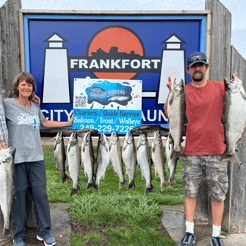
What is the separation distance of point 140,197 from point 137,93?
85.9 inches

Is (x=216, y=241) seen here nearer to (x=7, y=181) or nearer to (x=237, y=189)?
(x=237, y=189)

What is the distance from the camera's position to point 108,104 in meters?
3.19

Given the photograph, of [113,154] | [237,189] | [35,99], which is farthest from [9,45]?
[237,189]

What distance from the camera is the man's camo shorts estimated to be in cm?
290

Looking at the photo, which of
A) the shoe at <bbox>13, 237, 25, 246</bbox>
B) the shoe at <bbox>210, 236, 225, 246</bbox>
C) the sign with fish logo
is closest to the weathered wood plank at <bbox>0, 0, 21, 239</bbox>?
the shoe at <bbox>13, 237, 25, 246</bbox>

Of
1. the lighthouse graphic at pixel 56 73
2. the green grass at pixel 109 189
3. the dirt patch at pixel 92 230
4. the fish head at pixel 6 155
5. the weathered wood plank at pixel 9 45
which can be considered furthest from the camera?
the green grass at pixel 109 189

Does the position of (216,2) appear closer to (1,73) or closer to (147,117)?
(147,117)

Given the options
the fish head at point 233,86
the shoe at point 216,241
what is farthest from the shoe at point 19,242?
the fish head at point 233,86

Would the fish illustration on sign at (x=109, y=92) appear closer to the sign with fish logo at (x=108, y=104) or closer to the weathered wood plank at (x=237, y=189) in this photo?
the sign with fish logo at (x=108, y=104)

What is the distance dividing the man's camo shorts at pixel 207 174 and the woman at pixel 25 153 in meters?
1.92

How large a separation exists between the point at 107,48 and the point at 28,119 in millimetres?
1462

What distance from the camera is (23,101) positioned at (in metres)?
2.94

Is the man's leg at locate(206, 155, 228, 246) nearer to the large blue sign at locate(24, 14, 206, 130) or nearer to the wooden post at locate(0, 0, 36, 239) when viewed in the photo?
the large blue sign at locate(24, 14, 206, 130)

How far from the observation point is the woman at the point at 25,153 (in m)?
2.85
